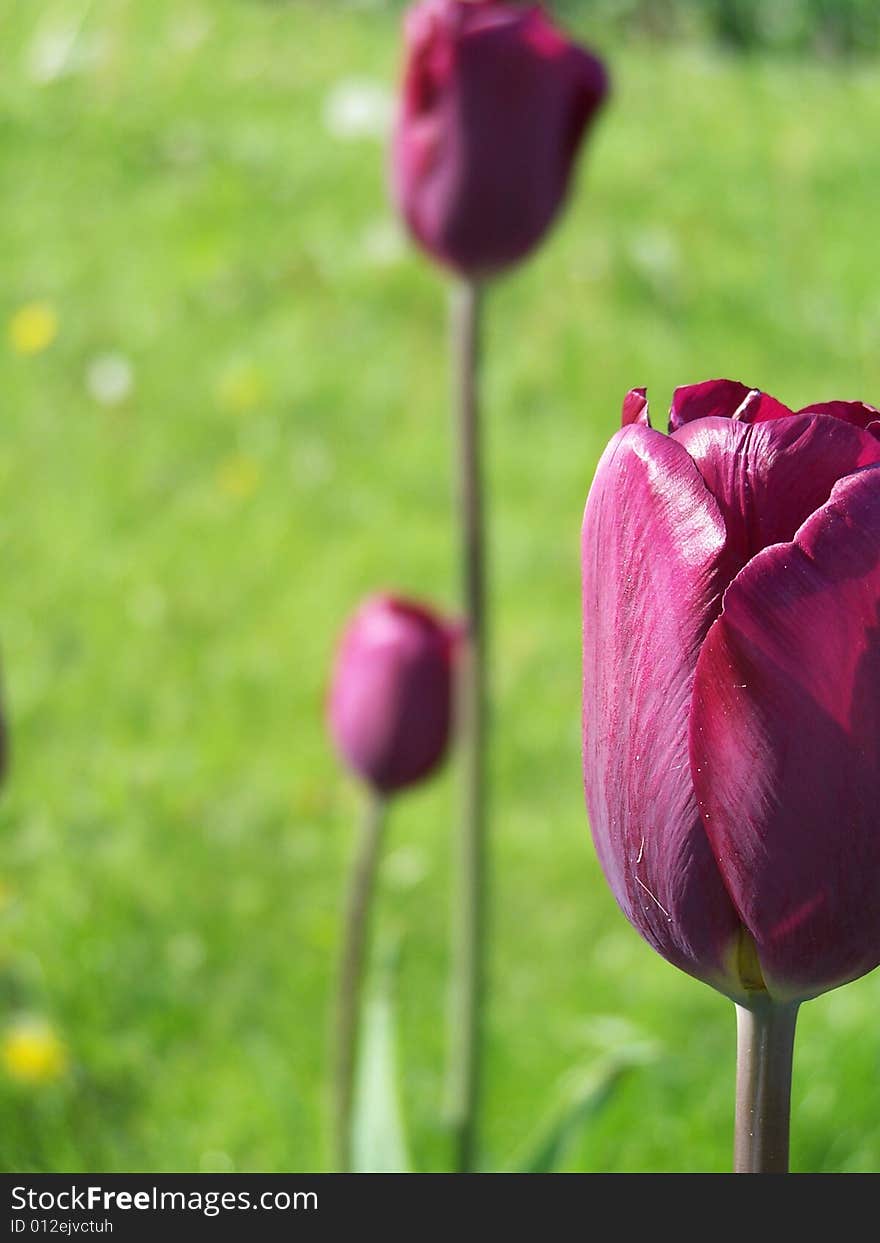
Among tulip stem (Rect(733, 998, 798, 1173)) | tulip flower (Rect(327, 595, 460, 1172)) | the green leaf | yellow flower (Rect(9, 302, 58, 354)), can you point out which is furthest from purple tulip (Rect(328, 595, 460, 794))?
yellow flower (Rect(9, 302, 58, 354))

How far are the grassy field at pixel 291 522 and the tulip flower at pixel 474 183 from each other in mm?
367

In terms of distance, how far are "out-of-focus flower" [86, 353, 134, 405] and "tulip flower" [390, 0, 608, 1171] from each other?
1864 mm

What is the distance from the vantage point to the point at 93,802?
2143mm

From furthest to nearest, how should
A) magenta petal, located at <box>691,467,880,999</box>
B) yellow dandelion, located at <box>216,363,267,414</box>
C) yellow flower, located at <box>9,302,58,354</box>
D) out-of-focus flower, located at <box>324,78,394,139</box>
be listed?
1. out-of-focus flower, located at <box>324,78,394,139</box>
2. yellow flower, located at <box>9,302,58,354</box>
3. yellow dandelion, located at <box>216,363,267,414</box>
4. magenta petal, located at <box>691,467,880,999</box>

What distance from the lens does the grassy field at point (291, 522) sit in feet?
5.42

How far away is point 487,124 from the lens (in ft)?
3.63

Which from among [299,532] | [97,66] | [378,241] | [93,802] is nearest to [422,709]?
[93,802]

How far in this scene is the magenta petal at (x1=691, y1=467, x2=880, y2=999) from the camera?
0.44 metres

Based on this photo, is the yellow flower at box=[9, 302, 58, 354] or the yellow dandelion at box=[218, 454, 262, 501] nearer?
the yellow dandelion at box=[218, 454, 262, 501]

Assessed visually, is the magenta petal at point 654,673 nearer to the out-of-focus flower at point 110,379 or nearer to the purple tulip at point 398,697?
the purple tulip at point 398,697

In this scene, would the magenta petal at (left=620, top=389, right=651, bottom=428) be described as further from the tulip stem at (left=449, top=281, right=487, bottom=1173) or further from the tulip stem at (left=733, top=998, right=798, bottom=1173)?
the tulip stem at (left=449, top=281, right=487, bottom=1173)

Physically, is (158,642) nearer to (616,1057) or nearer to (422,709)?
(422,709)

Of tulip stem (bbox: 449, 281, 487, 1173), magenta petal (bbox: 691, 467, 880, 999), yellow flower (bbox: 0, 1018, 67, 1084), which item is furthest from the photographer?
yellow flower (bbox: 0, 1018, 67, 1084)

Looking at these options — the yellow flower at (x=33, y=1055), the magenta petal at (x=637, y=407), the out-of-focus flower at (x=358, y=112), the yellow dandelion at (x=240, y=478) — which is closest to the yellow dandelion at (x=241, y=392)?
the yellow dandelion at (x=240, y=478)
